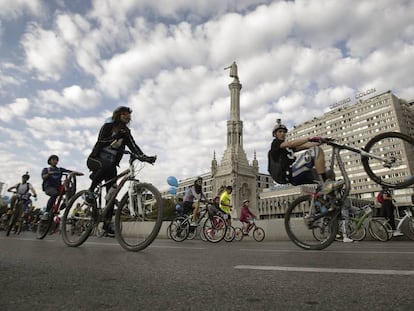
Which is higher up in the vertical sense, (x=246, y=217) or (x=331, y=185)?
(x=246, y=217)

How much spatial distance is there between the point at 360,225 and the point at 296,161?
4316 mm

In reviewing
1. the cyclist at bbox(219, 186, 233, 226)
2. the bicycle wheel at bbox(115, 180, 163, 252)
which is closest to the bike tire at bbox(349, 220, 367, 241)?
the cyclist at bbox(219, 186, 233, 226)

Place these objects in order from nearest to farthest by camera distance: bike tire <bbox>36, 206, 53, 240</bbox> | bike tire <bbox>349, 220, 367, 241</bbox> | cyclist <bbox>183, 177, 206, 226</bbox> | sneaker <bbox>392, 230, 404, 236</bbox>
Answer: bike tire <bbox>36, 206, 53, 240</bbox> → bike tire <bbox>349, 220, 367, 241</bbox> → sneaker <bbox>392, 230, 404, 236</bbox> → cyclist <bbox>183, 177, 206, 226</bbox>

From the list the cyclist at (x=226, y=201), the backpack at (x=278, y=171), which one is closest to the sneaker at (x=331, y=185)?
the backpack at (x=278, y=171)

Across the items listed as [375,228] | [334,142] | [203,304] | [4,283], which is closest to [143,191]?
[4,283]

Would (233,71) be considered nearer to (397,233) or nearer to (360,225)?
(397,233)

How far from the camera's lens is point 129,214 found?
4.41 m

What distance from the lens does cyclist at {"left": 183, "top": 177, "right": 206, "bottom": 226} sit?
1009cm

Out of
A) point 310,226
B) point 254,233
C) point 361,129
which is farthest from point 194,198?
point 361,129

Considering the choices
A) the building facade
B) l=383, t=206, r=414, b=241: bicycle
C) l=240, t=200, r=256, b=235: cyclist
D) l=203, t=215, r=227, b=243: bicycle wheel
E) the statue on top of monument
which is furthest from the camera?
the building facade

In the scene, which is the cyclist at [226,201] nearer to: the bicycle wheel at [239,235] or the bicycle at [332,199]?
the bicycle wheel at [239,235]

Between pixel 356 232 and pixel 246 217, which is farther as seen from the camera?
pixel 246 217

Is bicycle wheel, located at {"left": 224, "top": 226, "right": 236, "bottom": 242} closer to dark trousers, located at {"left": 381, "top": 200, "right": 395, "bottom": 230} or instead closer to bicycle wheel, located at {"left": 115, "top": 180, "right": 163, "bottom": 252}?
dark trousers, located at {"left": 381, "top": 200, "right": 395, "bottom": 230}

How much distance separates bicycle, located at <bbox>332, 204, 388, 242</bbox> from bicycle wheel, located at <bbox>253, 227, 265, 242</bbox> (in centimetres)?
375
